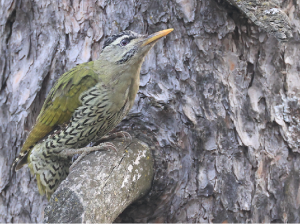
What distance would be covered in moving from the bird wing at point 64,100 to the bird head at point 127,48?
0.67 ft

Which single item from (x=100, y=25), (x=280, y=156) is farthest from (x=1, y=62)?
(x=280, y=156)

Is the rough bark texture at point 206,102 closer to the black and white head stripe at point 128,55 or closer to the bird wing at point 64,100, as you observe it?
the black and white head stripe at point 128,55

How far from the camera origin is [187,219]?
A: 115 inches

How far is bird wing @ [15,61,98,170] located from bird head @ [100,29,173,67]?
0.20 m

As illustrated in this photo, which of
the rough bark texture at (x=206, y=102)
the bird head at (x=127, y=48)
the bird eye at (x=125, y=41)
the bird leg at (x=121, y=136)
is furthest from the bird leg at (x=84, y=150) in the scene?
the bird eye at (x=125, y=41)

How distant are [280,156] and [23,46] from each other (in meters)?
2.74

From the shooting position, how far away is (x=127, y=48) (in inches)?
114

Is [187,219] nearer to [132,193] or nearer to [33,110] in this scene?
[132,193]

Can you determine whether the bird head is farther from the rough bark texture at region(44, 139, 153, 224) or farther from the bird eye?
the rough bark texture at region(44, 139, 153, 224)

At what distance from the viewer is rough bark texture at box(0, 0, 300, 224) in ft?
9.57

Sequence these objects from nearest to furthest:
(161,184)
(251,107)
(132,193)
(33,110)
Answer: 1. (132,193)
2. (161,184)
3. (251,107)
4. (33,110)

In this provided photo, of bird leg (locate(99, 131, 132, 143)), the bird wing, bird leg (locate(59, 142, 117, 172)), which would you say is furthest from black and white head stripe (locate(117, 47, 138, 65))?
bird leg (locate(59, 142, 117, 172))

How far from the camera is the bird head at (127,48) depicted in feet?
9.18

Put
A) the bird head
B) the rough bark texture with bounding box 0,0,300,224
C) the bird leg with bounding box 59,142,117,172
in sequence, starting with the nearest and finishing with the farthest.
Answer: the bird leg with bounding box 59,142,117,172
the bird head
the rough bark texture with bounding box 0,0,300,224
